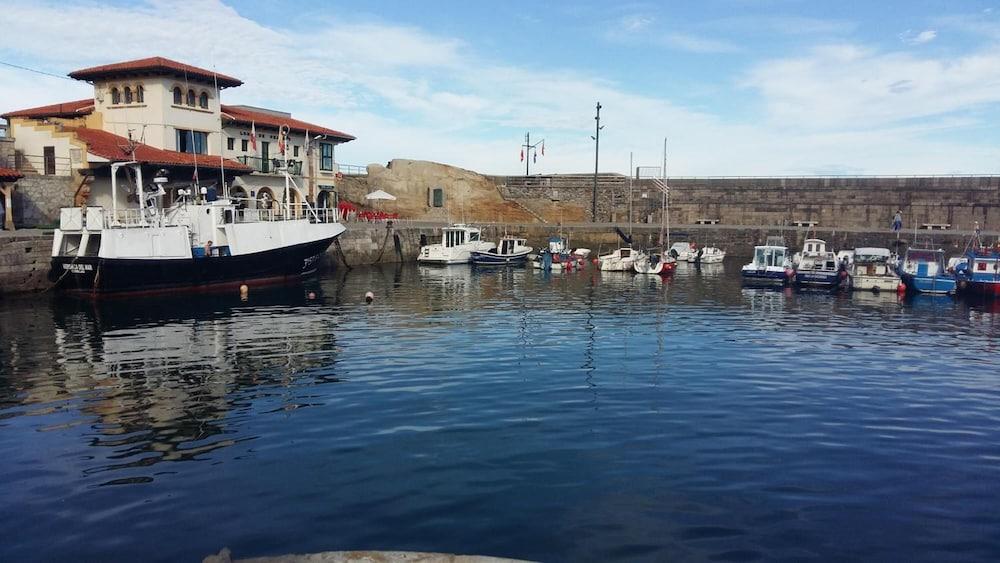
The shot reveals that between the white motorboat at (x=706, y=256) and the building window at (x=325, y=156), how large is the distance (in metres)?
31.8

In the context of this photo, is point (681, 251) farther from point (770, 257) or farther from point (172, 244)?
point (172, 244)

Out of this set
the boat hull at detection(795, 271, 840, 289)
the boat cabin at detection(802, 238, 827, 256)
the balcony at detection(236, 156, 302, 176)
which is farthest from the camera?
the balcony at detection(236, 156, 302, 176)

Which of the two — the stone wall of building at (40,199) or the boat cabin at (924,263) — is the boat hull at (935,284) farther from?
the stone wall of building at (40,199)

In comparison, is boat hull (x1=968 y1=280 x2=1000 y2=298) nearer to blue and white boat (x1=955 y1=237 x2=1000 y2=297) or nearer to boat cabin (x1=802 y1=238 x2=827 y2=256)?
blue and white boat (x1=955 y1=237 x2=1000 y2=297)

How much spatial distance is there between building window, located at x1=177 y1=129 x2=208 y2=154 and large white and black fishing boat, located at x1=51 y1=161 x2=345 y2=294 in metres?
5.67

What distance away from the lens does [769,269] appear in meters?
42.9

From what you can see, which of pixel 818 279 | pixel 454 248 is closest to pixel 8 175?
pixel 454 248

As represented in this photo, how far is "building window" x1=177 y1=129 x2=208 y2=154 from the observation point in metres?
45.8

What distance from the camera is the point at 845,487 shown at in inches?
428

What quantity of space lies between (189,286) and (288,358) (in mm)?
17029

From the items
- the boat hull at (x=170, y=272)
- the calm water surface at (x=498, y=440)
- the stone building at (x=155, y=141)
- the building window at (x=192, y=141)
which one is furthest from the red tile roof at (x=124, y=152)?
the calm water surface at (x=498, y=440)

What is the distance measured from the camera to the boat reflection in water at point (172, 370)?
42.7 ft

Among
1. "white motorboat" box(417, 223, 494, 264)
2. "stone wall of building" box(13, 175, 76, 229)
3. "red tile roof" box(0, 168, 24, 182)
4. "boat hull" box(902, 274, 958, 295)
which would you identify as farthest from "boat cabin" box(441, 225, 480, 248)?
"boat hull" box(902, 274, 958, 295)

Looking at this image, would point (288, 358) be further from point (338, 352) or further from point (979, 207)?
point (979, 207)
